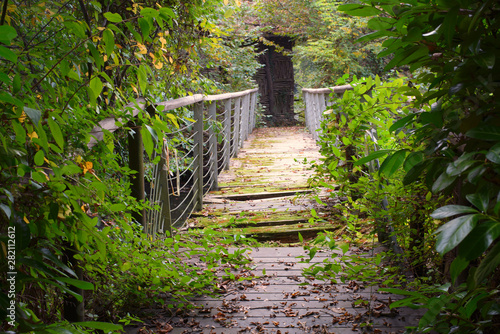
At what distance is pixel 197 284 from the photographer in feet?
6.88

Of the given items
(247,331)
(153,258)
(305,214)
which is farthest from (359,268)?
(305,214)

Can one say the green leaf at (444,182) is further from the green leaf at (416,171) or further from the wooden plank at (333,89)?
the wooden plank at (333,89)

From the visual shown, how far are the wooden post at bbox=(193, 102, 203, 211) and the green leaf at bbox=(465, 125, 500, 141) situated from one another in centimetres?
331

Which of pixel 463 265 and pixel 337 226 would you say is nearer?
pixel 463 265

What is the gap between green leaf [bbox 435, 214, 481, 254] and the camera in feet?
1.74

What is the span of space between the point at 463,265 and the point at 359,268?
4.21 ft

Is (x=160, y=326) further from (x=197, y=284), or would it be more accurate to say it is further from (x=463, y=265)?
(x=463, y=265)

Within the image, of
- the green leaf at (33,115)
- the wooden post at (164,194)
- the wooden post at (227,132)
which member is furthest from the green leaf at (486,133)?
the wooden post at (227,132)

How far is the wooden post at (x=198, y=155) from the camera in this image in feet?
12.5

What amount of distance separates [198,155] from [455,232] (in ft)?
11.4

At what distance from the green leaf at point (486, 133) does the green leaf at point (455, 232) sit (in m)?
0.14

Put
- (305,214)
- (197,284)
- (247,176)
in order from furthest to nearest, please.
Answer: (247,176) → (305,214) → (197,284)

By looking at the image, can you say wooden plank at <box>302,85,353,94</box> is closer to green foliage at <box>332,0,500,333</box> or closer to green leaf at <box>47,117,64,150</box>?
green foliage at <box>332,0,500,333</box>

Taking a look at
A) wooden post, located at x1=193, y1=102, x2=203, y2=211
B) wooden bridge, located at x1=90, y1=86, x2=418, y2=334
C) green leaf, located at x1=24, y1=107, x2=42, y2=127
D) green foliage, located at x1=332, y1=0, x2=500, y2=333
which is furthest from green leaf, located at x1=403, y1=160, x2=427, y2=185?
wooden post, located at x1=193, y1=102, x2=203, y2=211
